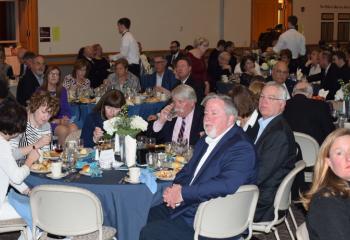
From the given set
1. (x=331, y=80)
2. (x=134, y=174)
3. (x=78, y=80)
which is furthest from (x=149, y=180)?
(x=331, y=80)

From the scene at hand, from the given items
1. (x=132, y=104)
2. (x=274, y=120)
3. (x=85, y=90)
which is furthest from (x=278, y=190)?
(x=85, y=90)

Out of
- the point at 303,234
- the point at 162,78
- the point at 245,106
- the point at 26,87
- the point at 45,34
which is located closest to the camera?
the point at 303,234

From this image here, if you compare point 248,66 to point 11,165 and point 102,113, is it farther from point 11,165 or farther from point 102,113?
point 11,165

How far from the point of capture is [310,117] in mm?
5559

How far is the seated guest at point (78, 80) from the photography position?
8.25 m

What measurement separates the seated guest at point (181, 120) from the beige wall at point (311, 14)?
44.6ft

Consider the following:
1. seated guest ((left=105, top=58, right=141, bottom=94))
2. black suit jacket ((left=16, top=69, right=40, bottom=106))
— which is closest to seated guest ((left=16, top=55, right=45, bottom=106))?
black suit jacket ((left=16, top=69, right=40, bottom=106))

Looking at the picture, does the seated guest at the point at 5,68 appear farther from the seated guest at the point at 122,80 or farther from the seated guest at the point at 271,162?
the seated guest at the point at 271,162

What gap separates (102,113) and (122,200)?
144 centimetres

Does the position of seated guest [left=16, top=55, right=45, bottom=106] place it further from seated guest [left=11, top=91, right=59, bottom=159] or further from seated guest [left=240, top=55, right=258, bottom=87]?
seated guest [left=240, top=55, right=258, bottom=87]

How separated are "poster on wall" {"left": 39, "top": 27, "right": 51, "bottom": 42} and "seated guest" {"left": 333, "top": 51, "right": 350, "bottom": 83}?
569 cm

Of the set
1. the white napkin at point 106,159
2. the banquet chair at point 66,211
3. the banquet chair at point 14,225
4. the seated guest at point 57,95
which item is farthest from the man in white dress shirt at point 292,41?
the banquet chair at point 66,211

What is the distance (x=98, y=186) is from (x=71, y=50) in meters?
8.92

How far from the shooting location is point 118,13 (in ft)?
43.8
